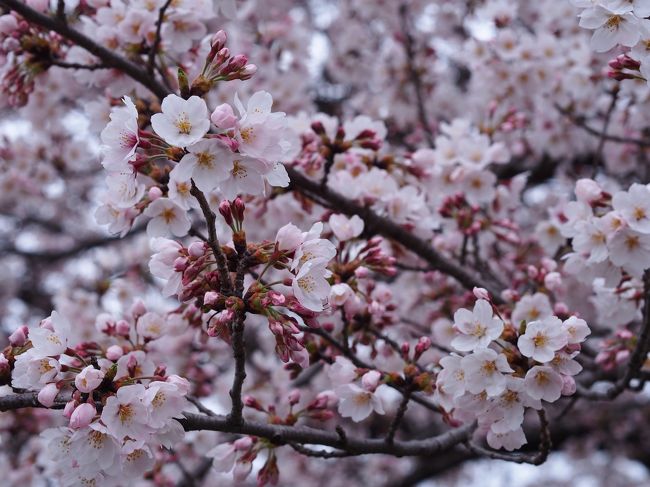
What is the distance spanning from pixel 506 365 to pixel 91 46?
7.17ft

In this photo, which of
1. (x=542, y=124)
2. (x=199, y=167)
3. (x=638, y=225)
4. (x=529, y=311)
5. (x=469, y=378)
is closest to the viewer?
(x=199, y=167)

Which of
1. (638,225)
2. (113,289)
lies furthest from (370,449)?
(113,289)

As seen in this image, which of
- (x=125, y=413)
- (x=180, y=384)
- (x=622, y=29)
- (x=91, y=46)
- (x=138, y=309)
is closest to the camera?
(x=125, y=413)

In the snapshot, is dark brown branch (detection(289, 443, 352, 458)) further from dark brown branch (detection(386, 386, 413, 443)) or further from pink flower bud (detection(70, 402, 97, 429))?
pink flower bud (detection(70, 402, 97, 429))

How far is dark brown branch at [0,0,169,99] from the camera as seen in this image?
2.77 m

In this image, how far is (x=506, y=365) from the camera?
201cm

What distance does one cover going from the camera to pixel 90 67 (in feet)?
9.75

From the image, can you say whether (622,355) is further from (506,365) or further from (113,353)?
(113,353)

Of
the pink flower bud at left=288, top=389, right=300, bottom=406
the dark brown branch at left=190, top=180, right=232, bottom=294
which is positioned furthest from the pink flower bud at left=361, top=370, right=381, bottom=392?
the dark brown branch at left=190, top=180, right=232, bottom=294

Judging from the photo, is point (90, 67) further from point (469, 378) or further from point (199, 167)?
point (469, 378)

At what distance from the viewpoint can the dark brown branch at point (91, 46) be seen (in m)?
2.77

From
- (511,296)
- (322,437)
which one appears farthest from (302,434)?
(511,296)

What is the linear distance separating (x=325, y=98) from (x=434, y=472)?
4010 millimetres

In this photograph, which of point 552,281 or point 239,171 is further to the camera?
point 552,281
